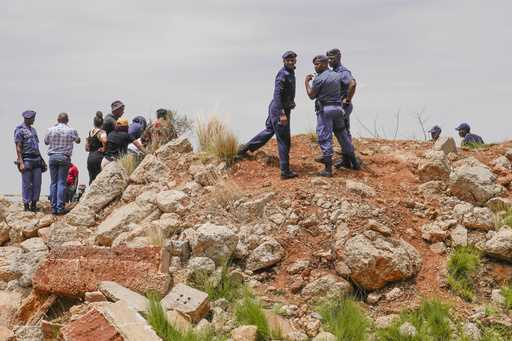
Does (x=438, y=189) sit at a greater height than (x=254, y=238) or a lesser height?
greater

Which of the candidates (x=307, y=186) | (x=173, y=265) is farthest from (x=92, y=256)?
(x=307, y=186)

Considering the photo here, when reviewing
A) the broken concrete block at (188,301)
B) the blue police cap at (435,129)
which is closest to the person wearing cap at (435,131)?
the blue police cap at (435,129)

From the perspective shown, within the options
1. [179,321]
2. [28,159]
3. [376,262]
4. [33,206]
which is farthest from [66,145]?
[376,262]

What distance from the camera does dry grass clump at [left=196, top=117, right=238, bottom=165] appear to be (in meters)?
9.45

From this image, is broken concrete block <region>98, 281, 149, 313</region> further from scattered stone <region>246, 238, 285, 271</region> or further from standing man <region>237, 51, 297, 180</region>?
standing man <region>237, 51, 297, 180</region>

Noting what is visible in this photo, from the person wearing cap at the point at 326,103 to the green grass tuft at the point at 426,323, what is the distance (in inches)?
100

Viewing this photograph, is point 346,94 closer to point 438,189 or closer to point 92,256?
point 438,189

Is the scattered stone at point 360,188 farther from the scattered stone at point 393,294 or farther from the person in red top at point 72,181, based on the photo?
the person in red top at point 72,181

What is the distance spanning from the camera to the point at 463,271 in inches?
280

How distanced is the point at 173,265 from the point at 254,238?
99 centimetres

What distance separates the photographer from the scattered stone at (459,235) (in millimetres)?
7477

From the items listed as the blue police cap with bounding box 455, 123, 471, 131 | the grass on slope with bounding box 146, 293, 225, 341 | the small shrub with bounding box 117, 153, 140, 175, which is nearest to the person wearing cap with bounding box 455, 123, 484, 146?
the blue police cap with bounding box 455, 123, 471, 131

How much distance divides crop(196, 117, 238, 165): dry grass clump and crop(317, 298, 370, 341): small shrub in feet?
11.2

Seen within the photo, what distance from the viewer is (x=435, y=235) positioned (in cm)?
760
